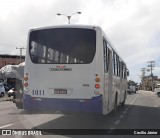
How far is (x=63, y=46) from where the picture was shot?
13352mm

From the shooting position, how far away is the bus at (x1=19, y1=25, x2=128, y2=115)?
42.1 ft

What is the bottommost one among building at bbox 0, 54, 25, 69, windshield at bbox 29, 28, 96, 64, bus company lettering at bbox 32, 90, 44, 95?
bus company lettering at bbox 32, 90, 44, 95

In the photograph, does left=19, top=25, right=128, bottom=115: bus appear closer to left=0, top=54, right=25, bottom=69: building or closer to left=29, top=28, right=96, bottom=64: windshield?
left=29, top=28, right=96, bottom=64: windshield

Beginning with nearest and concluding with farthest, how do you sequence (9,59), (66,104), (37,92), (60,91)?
(66,104) < (60,91) < (37,92) < (9,59)

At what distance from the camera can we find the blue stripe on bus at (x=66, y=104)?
A: 41.7 feet

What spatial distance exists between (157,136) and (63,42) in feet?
14.4

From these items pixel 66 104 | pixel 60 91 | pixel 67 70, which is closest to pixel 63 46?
pixel 67 70

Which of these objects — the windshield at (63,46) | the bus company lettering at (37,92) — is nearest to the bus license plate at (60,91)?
the bus company lettering at (37,92)

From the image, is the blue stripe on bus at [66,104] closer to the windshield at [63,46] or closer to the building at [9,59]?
the windshield at [63,46]

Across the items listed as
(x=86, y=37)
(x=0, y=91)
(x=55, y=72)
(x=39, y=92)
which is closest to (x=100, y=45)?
(x=86, y=37)

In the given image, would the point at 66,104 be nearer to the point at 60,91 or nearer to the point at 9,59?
the point at 60,91

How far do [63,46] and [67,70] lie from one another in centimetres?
86

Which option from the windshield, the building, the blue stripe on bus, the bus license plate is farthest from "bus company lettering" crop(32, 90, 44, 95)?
the building

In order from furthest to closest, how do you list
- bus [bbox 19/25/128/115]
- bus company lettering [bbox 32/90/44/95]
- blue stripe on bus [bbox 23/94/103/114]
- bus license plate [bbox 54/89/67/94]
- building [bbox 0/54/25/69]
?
building [bbox 0/54/25/69] < bus company lettering [bbox 32/90/44/95] < bus license plate [bbox 54/89/67/94] < bus [bbox 19/25/128/115] < blue stripe on bus [bbox 23/94/103/114]
